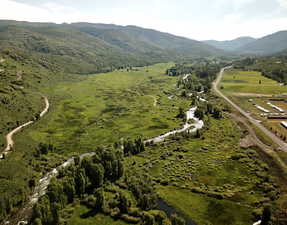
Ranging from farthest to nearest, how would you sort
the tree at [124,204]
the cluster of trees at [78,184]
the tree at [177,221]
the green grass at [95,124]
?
the green grass at [95,124]
the tree at [124,204]
the cluster of trees at [78,184]
the tree at [177,221]

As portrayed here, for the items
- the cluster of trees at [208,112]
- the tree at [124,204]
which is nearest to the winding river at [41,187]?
the tree at [124,204]

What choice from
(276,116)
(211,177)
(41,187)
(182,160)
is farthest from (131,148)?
(276,116)

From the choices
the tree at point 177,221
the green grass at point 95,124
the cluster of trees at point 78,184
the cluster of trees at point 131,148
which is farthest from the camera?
the green grass at point 95,124

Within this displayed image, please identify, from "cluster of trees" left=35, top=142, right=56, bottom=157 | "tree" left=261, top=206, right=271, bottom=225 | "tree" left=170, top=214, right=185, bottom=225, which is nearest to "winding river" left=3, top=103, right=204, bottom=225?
"tree" left=170, top=214, right=185, bottom=225

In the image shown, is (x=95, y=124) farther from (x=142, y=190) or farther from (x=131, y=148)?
(x=142, y=190)

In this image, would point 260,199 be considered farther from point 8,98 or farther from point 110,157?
point 8,98

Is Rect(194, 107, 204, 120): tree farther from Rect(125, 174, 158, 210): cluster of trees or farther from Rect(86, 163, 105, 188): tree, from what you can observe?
Rect(86, 163, 105, 188): tree

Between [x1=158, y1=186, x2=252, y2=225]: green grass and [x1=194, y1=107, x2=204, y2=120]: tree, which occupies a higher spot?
[x1=194, y1=107, x2=204, y2=120]: tree

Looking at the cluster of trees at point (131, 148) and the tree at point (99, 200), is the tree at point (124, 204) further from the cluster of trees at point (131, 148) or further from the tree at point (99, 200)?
the cluster of trees at point (131, 148)

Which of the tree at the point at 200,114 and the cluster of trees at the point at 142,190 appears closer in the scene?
the cluster of trees at the point at 142,190

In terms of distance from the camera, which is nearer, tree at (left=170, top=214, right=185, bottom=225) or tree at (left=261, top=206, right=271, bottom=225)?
tree at (left=170, top=214, right=185, bottom=225)

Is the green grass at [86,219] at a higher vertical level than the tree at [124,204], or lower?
lower
